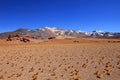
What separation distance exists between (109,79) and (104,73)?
1.67m

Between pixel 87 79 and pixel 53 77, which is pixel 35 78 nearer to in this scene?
pixel 53 77

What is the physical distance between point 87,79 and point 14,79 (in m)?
4.93

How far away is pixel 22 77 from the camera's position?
13.2 meters

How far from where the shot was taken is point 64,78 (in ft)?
40.9

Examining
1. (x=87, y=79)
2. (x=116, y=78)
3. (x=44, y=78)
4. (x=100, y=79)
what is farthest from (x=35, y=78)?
(x=116, y=78)

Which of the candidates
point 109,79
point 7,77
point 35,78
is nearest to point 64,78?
point 35,78

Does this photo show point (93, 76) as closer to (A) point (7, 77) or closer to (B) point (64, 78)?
(B) point (64, 78)

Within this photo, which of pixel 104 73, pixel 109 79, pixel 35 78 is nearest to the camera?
pixel 109 79

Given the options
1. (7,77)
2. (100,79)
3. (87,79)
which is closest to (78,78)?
(87,79)

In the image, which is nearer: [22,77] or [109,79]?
[109,79]

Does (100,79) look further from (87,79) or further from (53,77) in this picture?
(53,77)

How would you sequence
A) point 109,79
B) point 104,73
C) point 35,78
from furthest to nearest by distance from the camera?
point 104,73 → point 35,78 → point 109,79

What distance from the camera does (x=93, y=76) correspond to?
501 inches

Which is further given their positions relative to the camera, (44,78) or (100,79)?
(44,78)
